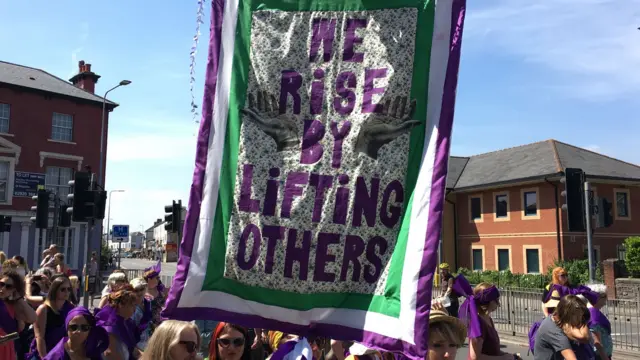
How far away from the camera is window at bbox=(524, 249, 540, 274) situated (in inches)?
1211

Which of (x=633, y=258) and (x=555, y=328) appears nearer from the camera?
(x=555, y=328)

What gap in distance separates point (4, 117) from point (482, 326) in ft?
106

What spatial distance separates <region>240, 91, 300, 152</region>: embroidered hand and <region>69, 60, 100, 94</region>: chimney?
37.9 metres

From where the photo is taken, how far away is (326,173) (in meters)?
2.81

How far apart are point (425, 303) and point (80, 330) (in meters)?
2.74

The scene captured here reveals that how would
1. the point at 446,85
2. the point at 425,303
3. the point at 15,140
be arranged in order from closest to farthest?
the point at 425,303
the point at 446,85
the point at 15,140

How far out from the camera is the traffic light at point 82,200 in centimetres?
1177

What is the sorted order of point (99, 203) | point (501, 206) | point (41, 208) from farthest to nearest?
point (501, 206) → point (41, 208) → point (99, 203)

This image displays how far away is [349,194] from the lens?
9.02 feet

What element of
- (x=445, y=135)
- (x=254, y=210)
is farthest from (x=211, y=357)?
(x=445, y=135)

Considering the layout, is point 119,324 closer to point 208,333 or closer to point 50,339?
point 50,339

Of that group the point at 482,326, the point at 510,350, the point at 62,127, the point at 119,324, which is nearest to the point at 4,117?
the point at 62,127

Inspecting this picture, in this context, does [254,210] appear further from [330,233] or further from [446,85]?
[446,85]

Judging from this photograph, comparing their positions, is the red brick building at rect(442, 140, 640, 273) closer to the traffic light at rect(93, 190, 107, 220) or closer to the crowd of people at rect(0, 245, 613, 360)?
the traffic light at rect(93, 190, 107, 220)
